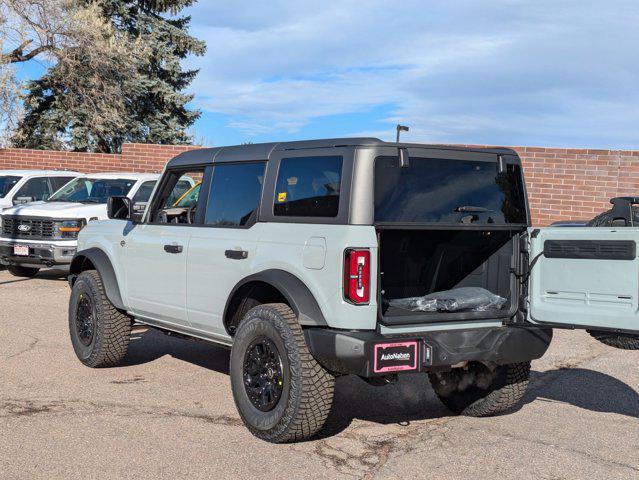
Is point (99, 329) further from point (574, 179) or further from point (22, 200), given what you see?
point (574, 179)

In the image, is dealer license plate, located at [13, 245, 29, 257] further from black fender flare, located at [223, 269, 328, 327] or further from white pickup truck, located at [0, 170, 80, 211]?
black fender flare, located at [223, 269, 328, 327]

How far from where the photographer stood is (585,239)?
5.46 meters

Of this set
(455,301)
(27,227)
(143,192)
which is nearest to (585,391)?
(455,301)

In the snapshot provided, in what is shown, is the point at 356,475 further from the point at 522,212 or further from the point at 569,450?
the point at 522,212

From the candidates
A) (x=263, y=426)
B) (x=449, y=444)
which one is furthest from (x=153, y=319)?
(x=449, y=444)

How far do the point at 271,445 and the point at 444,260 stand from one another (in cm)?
186

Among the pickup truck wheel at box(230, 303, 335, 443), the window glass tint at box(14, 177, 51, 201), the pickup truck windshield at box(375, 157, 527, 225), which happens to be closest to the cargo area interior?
the pickup truck windshield at box(375, 157, 527, 225)

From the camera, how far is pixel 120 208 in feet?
25.2

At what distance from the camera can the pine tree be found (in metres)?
30.3

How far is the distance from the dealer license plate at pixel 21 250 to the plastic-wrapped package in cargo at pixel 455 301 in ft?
32.6

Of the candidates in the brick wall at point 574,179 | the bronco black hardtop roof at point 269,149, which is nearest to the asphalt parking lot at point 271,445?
the bronco black hardtop roof at point 269,149

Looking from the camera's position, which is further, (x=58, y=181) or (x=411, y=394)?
(x=58, y=181)

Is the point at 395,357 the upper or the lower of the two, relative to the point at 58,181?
lower

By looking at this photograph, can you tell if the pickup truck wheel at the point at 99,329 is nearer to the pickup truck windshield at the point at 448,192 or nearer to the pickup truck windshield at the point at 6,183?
the pickup truck windshield at the point at 448,192
